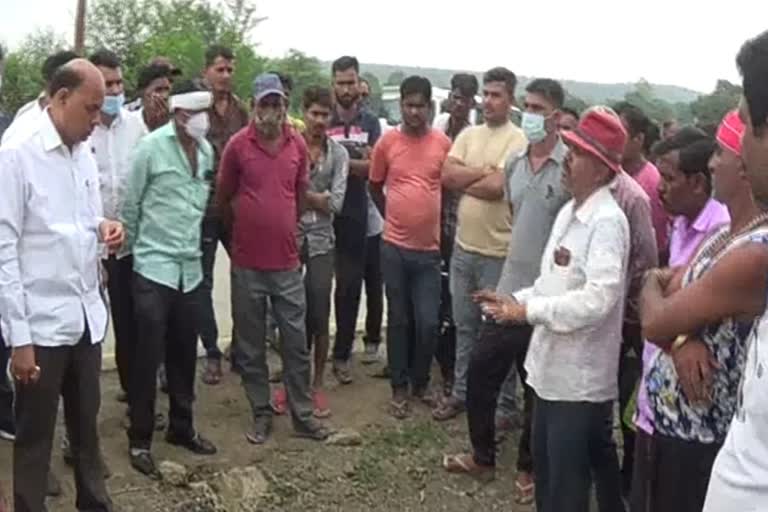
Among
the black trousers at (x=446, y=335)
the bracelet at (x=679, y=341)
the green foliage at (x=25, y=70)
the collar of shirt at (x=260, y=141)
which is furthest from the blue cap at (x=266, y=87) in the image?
the green foliage at (x=25, y=70)

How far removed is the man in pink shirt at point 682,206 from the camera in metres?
3.64

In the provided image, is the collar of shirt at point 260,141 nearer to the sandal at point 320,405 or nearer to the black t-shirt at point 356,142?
the black t-shirt at point 356,142

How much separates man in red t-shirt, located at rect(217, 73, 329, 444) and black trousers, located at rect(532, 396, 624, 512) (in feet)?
5.89

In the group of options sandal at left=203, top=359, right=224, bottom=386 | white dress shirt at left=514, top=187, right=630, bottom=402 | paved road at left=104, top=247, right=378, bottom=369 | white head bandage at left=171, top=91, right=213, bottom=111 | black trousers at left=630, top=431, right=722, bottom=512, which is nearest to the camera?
black trousers at left=630, top=431, right=722, bottom=512

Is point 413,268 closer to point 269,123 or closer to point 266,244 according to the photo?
point 266,244

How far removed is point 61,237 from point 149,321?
1.11 metres

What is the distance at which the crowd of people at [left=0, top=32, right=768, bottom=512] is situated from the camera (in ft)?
10.2

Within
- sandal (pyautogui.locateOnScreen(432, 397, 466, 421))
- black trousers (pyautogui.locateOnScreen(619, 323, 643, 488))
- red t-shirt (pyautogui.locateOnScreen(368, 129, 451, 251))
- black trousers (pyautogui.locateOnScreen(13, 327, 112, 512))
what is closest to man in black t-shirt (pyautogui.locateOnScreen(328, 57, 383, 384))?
red t-shirt (pyautogui.locateOnScreen(368, 129, 451, 251))

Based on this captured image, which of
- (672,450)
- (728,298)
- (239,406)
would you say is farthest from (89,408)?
(728,298)

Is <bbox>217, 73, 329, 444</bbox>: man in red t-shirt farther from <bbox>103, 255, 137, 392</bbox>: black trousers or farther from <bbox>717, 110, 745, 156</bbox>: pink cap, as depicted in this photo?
<bbox>717, 110, 745, 156</bbox>: pink cap

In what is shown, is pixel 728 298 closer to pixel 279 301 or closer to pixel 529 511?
pixel 529 511

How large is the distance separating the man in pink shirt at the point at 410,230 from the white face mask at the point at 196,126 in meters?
1.22

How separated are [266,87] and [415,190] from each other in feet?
3.63

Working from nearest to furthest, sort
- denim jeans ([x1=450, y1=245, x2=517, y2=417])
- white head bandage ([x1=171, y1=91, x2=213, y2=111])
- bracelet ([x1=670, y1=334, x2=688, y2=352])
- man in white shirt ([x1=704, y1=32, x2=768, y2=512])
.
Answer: man in white shirt ([x1=704, y1=32, x2=768, y2=512])
bracelet ([x1=670, y1=334, x2=688, y2=352])
white head bandage ([x1=171, y1=91, x2=213, y2=111])
denim jeans ([x1=450, y1=245, x2=517, y2=417])
